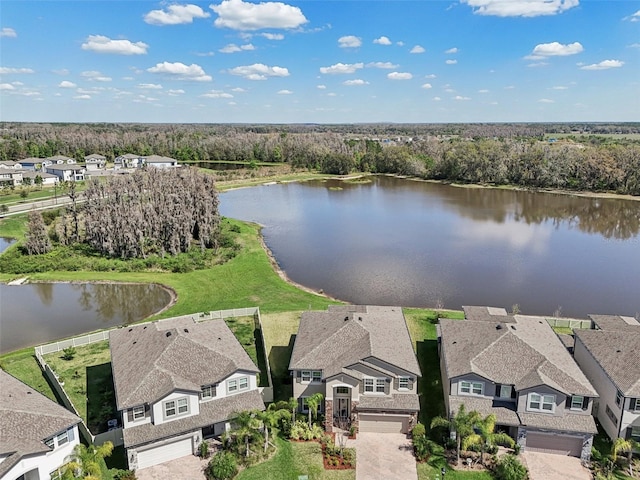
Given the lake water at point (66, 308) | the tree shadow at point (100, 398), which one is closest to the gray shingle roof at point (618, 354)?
the tree shadow at point (100, 398)

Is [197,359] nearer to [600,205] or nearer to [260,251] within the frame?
[260,251]

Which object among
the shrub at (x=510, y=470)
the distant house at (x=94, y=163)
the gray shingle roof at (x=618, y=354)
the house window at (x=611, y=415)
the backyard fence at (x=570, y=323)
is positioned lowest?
the shrub at (x=510, y=470)

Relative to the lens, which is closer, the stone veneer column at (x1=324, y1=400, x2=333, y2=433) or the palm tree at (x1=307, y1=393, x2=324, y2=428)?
the palm tree at (x1=307, y1=393, x2=324, y2=428)

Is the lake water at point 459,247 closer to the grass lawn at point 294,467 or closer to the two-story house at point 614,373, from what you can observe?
the two-story house at point 614,373

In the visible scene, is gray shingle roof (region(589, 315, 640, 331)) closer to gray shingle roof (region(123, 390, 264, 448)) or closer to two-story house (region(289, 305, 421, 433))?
two-story house (region(289, 305, 421, 433))

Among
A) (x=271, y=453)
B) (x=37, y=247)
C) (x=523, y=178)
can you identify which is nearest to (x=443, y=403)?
(x=271, y=453)

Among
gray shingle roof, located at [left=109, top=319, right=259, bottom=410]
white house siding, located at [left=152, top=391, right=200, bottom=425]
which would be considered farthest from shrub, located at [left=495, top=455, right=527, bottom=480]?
white house siding, located at [left=152, top=391, right=200, bottom=425]

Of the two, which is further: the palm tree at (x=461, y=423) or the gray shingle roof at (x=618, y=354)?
the gray shingle roof at (x=618, y=354)
